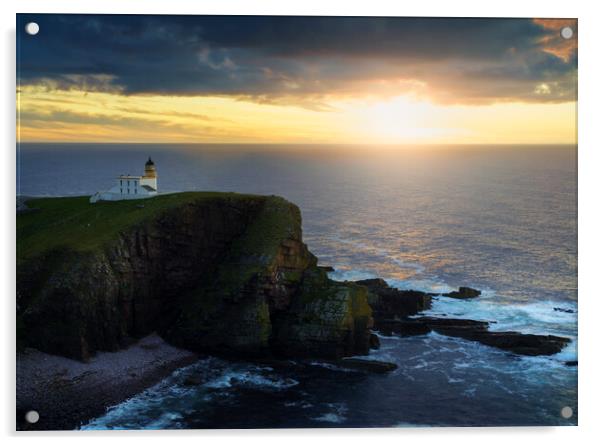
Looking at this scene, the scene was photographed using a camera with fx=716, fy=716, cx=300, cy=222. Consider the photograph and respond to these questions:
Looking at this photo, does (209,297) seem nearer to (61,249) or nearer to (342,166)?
(61,249)

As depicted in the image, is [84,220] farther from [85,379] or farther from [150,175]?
[85,379]

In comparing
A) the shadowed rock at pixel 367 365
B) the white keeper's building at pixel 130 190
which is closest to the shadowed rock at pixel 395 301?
the shadowed rock at pixel 367 365

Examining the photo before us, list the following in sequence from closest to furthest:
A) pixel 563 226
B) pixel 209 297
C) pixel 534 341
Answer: pixel 534 341
pixel 209 297
pixel 563 226

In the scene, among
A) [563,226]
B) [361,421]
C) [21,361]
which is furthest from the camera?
[563,226]

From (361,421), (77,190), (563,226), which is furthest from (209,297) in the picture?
(77,190)

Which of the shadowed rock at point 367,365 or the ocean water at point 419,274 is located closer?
the ocean water at point 419,274

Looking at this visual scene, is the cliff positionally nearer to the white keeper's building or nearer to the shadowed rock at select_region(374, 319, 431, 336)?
the white keeper's building

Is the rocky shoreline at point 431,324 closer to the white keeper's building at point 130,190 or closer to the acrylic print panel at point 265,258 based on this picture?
the acrylic print panel at point 265,258
